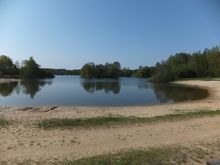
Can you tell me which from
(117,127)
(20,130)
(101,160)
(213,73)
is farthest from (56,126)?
(213,73)

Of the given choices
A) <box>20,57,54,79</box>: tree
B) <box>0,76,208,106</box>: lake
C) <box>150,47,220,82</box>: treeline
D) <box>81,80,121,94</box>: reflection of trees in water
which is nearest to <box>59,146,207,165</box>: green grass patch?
<box>0,76,208,106</box>: lake

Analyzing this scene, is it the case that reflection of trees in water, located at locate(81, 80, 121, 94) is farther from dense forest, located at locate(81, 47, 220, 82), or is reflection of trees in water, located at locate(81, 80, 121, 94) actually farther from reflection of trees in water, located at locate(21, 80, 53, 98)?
dense forest, located at locate(81, 47, 220, 82)

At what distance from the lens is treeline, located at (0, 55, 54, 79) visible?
4845 inches

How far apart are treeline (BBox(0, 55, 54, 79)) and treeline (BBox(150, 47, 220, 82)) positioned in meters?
59.7

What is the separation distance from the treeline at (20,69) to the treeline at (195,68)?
59.7 m

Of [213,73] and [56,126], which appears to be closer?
[56,126]

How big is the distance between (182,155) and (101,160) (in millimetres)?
2569

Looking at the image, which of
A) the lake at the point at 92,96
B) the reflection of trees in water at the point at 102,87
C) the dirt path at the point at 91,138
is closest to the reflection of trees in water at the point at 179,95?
the lake at the point at 92,96

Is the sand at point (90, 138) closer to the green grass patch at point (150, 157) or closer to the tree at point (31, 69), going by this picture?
the green grass patch at point (150, 157)

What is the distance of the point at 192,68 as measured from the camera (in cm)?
10850

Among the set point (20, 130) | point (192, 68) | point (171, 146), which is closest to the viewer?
point (171, 146)

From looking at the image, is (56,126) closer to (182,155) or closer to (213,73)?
(182,155)

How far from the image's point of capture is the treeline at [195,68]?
89.8 metres

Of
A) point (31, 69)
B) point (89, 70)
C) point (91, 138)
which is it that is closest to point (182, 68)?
point (89, 70)
